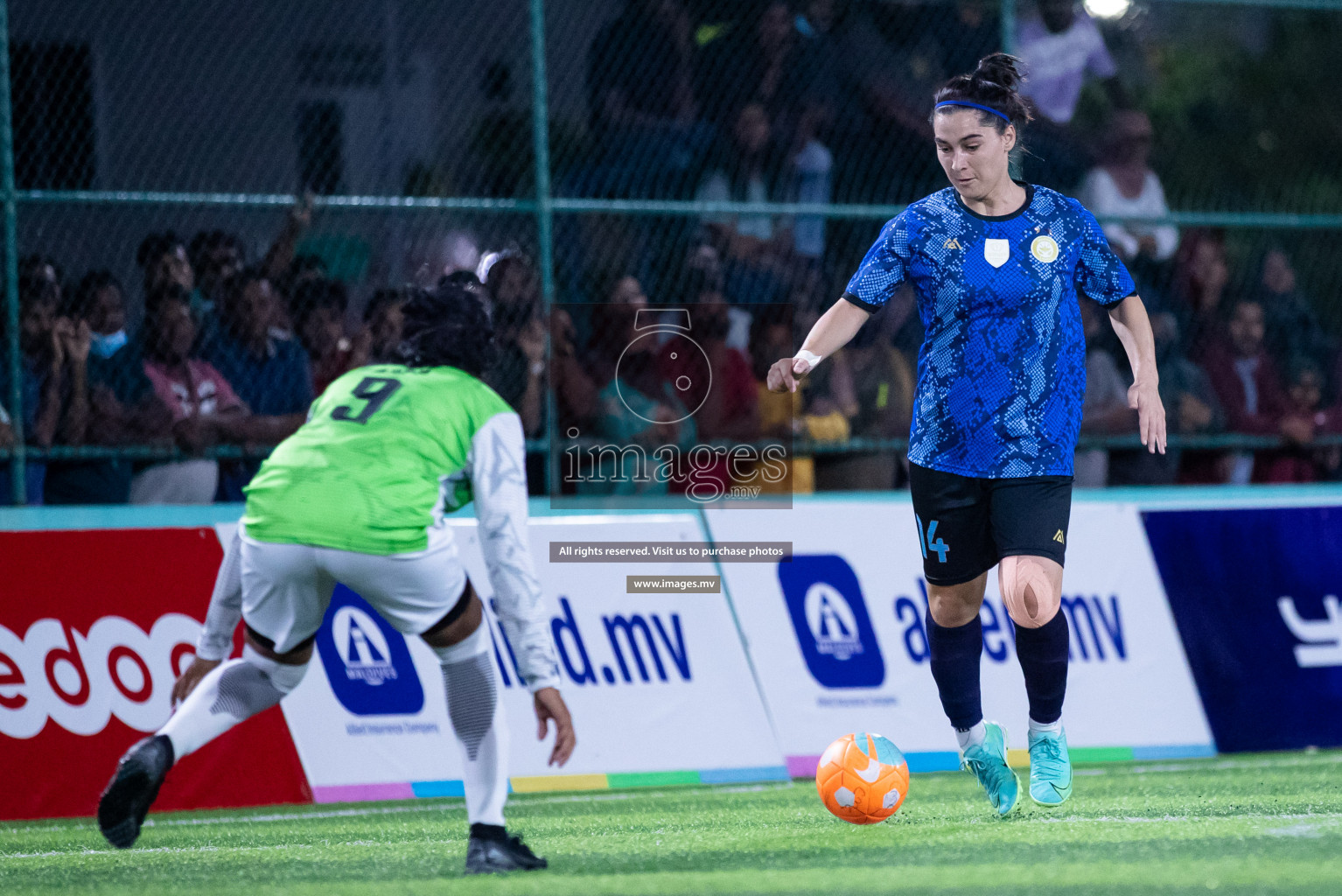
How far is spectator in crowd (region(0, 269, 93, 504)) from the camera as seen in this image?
26.8 ft

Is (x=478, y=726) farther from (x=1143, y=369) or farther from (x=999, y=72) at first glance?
(x=999, y=72)

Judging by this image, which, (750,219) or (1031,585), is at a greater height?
(750,219)

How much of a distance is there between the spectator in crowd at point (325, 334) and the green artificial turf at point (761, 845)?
243cm

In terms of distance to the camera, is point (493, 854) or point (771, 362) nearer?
point (493, 854)

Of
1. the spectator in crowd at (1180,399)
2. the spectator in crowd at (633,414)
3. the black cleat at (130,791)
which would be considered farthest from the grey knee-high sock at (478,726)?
the spectator in crowd at (1180,399)

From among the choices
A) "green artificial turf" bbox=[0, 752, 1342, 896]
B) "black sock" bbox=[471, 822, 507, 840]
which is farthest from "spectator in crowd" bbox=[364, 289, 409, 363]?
"black sock" bbox=[471, 822, 507, 840]

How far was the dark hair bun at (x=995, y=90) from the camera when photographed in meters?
5.45

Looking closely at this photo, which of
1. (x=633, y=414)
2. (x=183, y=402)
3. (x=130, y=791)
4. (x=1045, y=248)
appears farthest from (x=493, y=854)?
(x=633, y=414)

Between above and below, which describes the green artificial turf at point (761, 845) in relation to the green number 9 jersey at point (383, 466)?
below

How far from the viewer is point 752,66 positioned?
10008 mm

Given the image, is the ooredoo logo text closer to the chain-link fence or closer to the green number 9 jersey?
the chain-link fence

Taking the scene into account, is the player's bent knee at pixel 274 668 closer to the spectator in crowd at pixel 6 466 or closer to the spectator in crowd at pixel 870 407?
A: the spectator in crowd at pixel 6 466

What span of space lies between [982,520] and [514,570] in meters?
1.83

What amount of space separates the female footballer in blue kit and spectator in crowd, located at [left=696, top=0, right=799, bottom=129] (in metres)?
4.40
